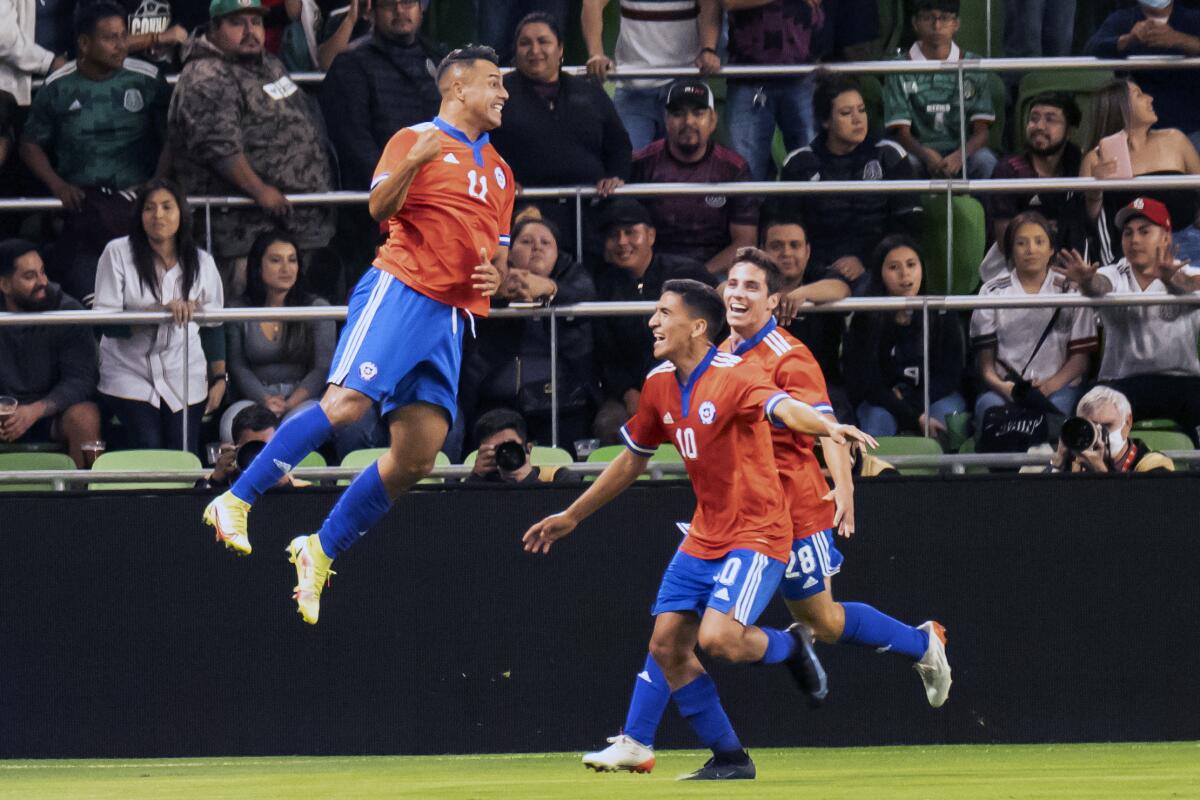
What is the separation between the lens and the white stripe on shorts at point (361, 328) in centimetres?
691

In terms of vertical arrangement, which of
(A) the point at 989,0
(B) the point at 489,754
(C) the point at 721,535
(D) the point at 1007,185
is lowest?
(B) the point at 489,754

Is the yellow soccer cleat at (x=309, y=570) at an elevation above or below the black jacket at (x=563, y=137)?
below

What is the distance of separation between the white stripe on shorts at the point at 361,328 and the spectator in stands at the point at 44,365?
3510 mm

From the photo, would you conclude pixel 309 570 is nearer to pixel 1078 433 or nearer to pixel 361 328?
pixel 361 328

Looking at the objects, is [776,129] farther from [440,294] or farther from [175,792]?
[175,792]

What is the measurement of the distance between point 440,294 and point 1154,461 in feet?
13.6

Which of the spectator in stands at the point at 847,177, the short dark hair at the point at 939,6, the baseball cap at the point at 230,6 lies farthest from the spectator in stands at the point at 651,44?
the baseball cap at the point at 230,6

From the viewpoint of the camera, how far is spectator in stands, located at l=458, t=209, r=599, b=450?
32.9 ft

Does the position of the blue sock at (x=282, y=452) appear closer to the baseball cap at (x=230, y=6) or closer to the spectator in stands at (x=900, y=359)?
the spectator in stands at (x=900, y=359)

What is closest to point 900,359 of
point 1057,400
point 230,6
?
point 1057,400

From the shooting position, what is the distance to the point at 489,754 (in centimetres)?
911

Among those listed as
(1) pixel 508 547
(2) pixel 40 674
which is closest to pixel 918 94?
(1) pixel 508 547

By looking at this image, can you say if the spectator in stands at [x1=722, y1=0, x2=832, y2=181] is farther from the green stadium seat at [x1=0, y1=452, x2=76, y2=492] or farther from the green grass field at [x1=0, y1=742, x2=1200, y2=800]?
the green stadium seat at [x1=0, y1=452, x2=76, y2=492]

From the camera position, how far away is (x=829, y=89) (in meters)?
11.0
